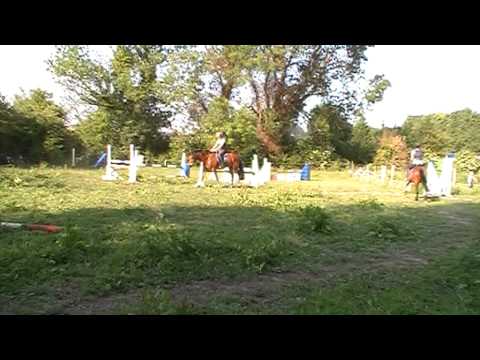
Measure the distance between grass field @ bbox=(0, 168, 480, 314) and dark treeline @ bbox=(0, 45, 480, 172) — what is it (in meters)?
0.41

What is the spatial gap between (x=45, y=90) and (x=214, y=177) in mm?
2228

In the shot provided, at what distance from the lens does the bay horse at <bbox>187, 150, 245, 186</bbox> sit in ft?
16.0

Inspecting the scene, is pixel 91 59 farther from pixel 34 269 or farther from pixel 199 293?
pixel 199 293

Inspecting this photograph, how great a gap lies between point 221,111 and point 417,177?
9.35 ft

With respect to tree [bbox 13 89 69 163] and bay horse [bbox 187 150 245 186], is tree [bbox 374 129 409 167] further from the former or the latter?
tree [bbox 13 89 69 163]

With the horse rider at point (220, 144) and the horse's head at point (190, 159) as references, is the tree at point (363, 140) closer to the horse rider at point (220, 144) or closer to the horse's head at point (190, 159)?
the horse rider at point (220, 144)

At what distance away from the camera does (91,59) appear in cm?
391

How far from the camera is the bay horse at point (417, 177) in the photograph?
5.50 metres

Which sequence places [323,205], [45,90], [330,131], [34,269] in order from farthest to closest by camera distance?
[323,205], [330,131], [45,90], [34,269]

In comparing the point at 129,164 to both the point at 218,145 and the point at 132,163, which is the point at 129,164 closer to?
the point at 132,163

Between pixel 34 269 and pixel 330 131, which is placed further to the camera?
pixel 330 131

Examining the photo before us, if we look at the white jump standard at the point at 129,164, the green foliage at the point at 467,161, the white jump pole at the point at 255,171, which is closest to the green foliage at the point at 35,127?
the white jump standard at the point at 129,164
